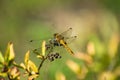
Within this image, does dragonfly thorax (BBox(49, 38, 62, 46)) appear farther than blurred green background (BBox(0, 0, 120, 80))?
No

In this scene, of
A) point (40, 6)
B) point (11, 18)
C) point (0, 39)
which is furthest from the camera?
point (40, 6)

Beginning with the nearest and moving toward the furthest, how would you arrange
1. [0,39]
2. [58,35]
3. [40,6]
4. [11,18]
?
[58,35], [0,39], [11,18], [40,6]

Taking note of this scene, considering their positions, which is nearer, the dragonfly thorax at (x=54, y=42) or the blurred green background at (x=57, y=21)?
the dragonfly thorax at (x=54, y=42)

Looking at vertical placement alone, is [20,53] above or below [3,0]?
below

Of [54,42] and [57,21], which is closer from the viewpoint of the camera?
[54,42]

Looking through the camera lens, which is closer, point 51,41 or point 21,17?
point 51,41

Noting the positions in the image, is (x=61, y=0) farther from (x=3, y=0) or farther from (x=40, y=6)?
(x=3, y=0)

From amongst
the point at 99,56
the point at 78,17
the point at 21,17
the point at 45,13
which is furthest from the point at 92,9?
the point at 99,56

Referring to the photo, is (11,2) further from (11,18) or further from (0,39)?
(0,39)

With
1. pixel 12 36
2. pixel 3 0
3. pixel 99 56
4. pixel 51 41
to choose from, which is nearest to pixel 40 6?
pixel 3 0
